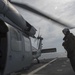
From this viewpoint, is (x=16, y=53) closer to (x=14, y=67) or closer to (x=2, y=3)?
(x=14, y=67)

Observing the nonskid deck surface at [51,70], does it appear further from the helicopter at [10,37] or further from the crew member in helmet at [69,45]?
the helicopter at [10,37]

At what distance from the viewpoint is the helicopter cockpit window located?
9.60 metres

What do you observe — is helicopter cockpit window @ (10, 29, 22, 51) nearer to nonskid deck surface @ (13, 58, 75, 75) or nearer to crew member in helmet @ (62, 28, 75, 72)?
crew member in helmet @ (62, 28, 75, 72)

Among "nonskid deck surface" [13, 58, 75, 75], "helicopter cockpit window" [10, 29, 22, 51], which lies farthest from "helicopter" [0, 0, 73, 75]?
"nonskid deck surface" [13, 58, 75, 75]

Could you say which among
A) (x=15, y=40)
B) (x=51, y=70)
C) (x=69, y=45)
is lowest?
(x=51, y=70)

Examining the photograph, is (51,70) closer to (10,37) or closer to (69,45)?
(69,45)

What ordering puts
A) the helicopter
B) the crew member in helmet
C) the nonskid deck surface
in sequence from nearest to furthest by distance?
the helicopter, the crew member in helmet, the nonskid deck surface

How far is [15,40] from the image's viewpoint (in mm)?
10008

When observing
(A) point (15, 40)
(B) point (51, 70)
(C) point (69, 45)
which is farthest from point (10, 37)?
(B) point (51, 70)

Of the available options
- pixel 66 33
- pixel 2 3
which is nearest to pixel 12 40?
pixel 2 3

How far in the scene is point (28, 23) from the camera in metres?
12.6

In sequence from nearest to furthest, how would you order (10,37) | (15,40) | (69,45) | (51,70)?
(10,37)
(15,40)
(69,45)
(51,70)

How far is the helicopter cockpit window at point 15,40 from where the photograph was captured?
9605 mm

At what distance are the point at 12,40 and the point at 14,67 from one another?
1.12 meters
